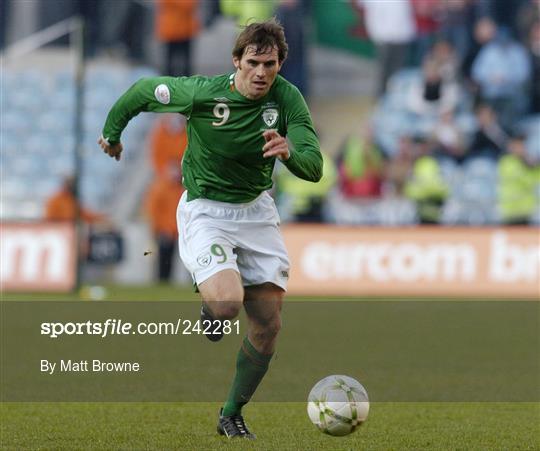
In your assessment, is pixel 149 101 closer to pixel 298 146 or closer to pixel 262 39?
pixel 262 39

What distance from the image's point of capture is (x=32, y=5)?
2284 cm

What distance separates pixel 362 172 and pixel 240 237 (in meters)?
14.4

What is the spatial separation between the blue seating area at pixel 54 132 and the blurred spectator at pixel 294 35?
276cm

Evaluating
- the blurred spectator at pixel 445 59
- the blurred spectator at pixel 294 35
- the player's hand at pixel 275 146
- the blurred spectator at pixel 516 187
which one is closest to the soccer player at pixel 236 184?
the player's hand at pixel 275 146

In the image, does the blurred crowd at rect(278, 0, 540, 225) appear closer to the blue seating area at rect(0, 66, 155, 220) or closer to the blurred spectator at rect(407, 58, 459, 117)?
the blurred spectator at rect(407, 58, 459, 117)

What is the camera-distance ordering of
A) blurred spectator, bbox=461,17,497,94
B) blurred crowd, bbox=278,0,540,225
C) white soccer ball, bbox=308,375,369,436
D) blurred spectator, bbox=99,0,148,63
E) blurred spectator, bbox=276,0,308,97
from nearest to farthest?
white soccer ball, bbox=308,375,369,436 → blurred crowd, bbox=278,0,540,225 → blurred spectator, bbox=276,0,308,97 → blurred spectator, bbox=461,17,497,94 → blurred spectator, bbox=99,0,148,63

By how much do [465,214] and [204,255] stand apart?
1489 cm

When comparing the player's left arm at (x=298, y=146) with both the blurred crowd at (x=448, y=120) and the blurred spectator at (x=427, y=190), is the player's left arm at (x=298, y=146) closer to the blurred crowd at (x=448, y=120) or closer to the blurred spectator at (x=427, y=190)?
the blurred crowd at (x=448, y=120)

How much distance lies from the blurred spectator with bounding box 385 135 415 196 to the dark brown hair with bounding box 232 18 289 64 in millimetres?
14626

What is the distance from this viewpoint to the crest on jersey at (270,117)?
6793 millimetres

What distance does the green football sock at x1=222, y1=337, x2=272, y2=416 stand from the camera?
689 cm

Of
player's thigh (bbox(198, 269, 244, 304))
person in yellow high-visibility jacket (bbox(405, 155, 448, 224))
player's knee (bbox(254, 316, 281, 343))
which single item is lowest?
person in yellow high-visibility jacket (bbox(405, 155, 448, 224))
